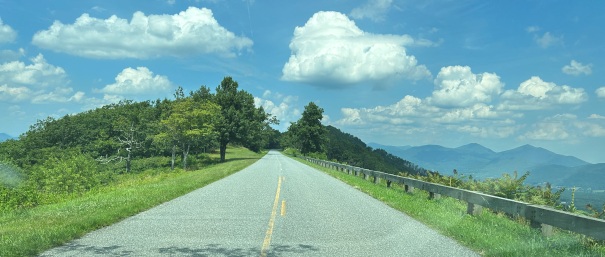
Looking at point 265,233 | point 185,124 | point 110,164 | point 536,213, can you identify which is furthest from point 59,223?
point 110,164

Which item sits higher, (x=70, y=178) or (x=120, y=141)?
(x=120, y=141)

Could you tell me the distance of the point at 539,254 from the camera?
668 centimetres

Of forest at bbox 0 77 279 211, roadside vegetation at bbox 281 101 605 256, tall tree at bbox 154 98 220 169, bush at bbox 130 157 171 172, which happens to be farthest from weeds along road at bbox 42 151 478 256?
bush at bbox 130 157 171 172

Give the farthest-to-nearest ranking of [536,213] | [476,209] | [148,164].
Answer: [148,164], [476,209], [536,213]

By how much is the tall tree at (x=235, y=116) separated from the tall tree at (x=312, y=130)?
1730 centimetres

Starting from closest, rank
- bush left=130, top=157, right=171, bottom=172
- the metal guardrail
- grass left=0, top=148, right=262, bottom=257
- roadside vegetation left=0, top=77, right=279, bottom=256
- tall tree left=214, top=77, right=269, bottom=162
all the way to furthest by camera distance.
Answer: the metal guardrail, grass left=0, top=148, right=262, bottom=257, roadside vegetation left=0, top=77, right=279, bottom=256, tall tree left=214, top=77, right=269, bottom=162, bush left=130, top=157, right=171, bottom=172

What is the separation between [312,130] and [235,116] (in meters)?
24.4

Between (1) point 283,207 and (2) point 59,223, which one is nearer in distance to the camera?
(2) point 59,223

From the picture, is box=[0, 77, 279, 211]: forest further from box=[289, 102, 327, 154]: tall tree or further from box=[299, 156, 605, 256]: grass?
box=[299, 156, 605, 256]: grass

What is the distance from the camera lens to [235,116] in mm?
58594

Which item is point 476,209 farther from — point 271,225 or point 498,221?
point 271,225

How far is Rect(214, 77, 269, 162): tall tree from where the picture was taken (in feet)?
190

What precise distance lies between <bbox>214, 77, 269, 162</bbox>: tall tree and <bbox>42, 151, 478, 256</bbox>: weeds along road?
45.6m

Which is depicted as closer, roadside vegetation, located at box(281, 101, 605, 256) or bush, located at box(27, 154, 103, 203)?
roadside vegetation, located at box(281, 101, 605, 256)
